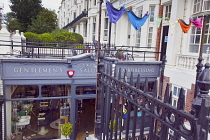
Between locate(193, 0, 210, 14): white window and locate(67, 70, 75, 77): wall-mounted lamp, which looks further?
locate(67, 70, 75, 77): wall-mounted lamp

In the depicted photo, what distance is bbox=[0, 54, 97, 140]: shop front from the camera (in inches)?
316

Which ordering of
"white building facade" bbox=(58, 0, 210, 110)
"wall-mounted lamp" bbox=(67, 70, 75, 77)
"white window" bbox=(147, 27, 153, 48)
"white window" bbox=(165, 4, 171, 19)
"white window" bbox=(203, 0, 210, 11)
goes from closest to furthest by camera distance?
"white window" bbox=(203, 0, 210, 11) → "white building facade" bbox=(58, 0, 210, 110) → "wall-mounted lamp" bbox=(67, 70, 75, 77) → "white window" bbox=(165, 4, 171, 19) → "white window" bbox=(147, 27, 153, 48)

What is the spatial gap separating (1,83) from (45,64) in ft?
7.14

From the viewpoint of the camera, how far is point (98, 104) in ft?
11.2

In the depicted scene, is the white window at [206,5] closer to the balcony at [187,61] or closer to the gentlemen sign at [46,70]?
the balcony at [187,61]

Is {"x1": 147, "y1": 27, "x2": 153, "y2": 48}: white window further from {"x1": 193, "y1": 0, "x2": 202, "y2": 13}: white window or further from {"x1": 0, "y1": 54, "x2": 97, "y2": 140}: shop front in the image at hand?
{"x1": 0, "y1": 54, "x2": 97, "y2": 140}: shop front

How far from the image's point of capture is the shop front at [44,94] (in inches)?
316

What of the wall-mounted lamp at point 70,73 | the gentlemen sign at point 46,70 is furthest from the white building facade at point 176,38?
the wall-mounted lamp at point 70,73

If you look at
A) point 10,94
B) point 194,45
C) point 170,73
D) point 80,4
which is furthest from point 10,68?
point 80,4

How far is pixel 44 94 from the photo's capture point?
10.9m

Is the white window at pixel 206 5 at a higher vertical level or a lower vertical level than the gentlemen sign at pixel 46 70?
higher

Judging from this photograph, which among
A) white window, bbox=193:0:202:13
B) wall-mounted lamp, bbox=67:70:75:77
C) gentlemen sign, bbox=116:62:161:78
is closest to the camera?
white window, bbox=193:0:202:13

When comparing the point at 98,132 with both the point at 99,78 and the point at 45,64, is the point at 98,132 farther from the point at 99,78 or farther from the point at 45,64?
the point at 45,64

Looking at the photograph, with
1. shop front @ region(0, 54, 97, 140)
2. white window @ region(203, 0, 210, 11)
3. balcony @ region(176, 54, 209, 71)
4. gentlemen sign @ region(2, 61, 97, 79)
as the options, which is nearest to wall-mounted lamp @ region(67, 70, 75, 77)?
shop front @ region(0, 54, 97, 140)
